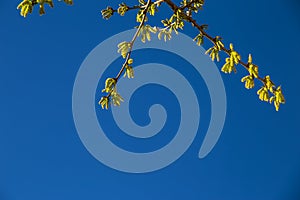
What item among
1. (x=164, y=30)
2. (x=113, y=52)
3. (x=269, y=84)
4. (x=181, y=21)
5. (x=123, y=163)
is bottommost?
(x=269, y=84)

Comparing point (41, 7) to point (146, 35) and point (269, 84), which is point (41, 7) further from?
point (269, 84)

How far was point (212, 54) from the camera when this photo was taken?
135 cm

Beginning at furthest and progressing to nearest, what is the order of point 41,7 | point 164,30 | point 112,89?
1. point 164,30
2. point 112,89
3. point 41,7

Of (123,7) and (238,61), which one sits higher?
(123,7)

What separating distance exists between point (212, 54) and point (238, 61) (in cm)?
16

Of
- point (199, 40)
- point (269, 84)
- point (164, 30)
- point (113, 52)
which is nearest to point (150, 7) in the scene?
point (164, 30)

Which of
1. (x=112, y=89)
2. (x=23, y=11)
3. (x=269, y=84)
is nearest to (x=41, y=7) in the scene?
(x=23, y=11)

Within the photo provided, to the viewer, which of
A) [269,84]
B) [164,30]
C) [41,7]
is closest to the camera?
[41,7]

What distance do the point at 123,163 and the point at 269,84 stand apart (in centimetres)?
391

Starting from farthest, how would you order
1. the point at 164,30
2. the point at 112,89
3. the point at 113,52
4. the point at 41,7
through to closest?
the point at 113,52 < the point at 164,30 < the point at 112,89 < the point at 41,7

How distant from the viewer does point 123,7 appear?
145 centimetres

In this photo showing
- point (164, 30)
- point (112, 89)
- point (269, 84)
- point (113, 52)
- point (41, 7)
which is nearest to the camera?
point (41, 7)

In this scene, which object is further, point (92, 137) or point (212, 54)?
point (92, 137)

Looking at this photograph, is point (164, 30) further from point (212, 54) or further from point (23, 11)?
point (23, 11)
